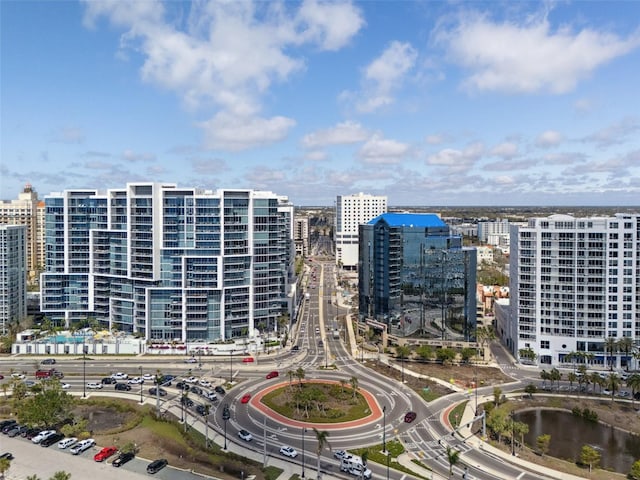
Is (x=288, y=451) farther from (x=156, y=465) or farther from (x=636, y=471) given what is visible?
(x=636, y=471)

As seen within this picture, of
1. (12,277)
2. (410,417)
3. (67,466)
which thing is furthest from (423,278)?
(12,277)

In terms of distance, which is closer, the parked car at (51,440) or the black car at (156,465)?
the black car at (156,465)

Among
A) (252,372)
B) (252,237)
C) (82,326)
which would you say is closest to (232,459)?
(252,372)

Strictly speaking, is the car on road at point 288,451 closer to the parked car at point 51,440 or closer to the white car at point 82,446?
the white car at point 82,446

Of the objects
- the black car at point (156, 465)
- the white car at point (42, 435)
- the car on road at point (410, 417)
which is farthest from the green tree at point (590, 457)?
the white car at point (42, 435)

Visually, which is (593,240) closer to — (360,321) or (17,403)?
(360,321)

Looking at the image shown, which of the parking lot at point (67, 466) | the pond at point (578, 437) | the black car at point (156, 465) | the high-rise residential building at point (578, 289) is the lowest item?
the pond at point (578, 437)
